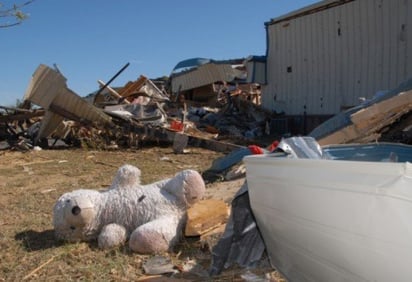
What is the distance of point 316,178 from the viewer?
2.05 meters

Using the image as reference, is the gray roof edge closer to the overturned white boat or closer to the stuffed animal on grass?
the stuffed animal on grass

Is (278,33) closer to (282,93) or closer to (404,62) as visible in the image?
(282,93)

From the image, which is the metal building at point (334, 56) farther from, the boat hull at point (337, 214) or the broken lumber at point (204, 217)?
the boat hull at point (337, 214)

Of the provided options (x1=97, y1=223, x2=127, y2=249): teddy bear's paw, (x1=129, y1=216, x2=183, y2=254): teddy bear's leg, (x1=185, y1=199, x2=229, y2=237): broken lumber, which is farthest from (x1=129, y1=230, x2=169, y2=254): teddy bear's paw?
(x1=185, y1=199, x2=229, y2=237): broken lumber

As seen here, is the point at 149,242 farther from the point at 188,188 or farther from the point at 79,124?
the point at 79,124

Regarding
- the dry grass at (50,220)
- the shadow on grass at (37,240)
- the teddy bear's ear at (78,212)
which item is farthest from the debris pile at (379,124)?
the shadow on grass at (37,240)

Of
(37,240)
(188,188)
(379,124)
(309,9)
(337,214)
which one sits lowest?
(37,240)

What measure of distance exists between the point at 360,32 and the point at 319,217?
11604 mm

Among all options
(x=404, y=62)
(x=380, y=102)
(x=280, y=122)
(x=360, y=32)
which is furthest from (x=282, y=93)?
(x=380, y=102)

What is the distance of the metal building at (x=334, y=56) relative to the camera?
11.5 metres

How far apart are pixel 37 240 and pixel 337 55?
11.1 m

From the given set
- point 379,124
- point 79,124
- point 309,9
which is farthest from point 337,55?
point 379,124

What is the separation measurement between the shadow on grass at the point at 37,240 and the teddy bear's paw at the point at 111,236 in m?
0.47

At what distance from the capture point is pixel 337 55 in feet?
43.9
